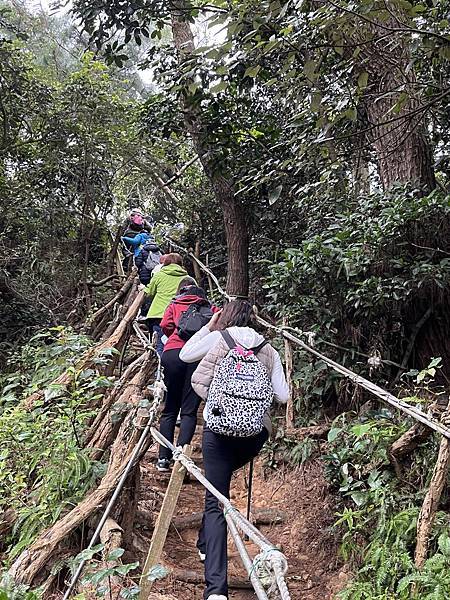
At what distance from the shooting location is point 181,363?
4520 millimetres

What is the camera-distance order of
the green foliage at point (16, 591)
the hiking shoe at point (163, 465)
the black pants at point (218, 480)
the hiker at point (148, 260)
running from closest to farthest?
the green foliage at point (16, 591) → the black pants at point (218, 480) → the hiking shoe at point (163, 465) → the hiker at point (148, 260)

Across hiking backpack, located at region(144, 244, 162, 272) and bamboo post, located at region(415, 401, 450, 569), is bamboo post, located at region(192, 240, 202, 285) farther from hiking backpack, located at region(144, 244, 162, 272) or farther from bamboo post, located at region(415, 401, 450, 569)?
bamboo post, located at region(415, 401, 450, 569)

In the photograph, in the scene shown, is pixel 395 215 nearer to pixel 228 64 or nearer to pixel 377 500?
pixel 228 64

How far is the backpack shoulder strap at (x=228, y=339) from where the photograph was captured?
3.33 meters

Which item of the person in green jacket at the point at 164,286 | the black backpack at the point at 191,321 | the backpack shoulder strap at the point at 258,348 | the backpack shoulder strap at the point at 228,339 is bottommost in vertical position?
the backpack shoulder strap at the point at 258,348

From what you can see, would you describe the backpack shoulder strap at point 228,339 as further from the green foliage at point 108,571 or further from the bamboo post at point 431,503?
the green foliage at point 108,571

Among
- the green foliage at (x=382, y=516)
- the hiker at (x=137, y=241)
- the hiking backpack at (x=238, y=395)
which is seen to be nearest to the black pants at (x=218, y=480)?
the hiking backpack at (x=238, y=395)

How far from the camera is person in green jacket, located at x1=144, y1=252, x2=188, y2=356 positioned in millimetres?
5777

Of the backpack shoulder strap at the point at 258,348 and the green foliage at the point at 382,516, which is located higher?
the backpack shoulder strap at the point at 258,348

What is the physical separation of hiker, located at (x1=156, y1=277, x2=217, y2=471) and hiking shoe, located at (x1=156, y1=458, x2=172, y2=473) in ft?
0.84

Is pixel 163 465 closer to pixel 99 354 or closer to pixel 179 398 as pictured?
pixel 179 398

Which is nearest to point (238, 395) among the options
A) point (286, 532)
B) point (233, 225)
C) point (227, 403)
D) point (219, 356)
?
point (227, 403)

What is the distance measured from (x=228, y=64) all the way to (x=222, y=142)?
3.26m

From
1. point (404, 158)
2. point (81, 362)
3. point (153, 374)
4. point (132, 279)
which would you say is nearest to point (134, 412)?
point (81, 362)
